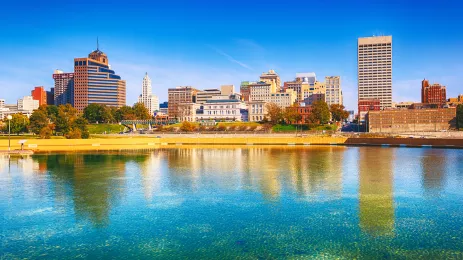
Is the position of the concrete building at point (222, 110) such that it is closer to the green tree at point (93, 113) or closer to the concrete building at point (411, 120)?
the green tree at point (93, 113)

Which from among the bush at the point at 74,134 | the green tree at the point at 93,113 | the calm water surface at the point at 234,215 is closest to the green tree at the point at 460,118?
the calm water surface at the point at 234,215

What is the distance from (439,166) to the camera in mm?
46094

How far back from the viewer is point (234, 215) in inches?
910

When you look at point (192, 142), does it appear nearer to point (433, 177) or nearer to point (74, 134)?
point (74, 134)

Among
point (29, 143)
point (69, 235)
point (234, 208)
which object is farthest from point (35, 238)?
point (29, 143)

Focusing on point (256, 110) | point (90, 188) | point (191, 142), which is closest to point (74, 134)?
point (191, 142)

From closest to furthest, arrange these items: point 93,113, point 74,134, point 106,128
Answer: point 74,134 → point 106,128 → point 93,113

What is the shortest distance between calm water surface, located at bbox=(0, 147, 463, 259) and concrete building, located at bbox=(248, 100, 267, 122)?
141m

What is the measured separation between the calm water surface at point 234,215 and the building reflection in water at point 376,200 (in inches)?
3.0

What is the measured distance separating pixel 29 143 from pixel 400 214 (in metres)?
79.8

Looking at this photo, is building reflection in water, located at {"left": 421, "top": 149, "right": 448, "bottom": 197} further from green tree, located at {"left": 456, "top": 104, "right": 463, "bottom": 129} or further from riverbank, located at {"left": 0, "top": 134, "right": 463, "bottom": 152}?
green tree, located at {"left": 456, "top": 104, "right": 463, "bottom": 129}

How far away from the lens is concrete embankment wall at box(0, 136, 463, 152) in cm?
8069

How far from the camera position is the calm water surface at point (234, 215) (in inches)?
679

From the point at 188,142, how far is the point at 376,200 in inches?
3035
